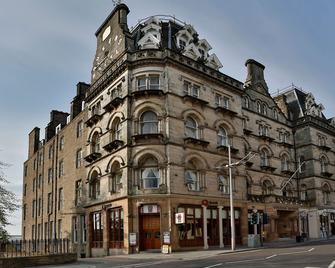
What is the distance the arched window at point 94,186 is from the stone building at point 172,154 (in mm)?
100

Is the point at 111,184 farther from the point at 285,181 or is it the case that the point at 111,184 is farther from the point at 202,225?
the point at 285,181

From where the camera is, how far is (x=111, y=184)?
3847 cm

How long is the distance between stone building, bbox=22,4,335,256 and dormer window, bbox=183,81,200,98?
0.09 metres

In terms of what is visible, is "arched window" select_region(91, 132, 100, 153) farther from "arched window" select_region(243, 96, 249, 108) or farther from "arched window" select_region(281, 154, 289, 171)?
"arched window" select_region(281, 154, 289, 171)

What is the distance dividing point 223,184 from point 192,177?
417cm

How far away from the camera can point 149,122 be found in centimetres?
3706

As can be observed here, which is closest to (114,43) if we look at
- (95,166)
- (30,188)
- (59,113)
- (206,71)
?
(206,71)

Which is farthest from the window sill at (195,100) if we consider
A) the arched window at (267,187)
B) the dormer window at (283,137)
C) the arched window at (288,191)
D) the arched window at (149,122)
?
the arched window at (288,191)

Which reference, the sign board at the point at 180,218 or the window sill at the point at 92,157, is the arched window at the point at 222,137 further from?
the window sill at the point at 92,157

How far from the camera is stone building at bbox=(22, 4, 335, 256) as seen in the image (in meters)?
35.8

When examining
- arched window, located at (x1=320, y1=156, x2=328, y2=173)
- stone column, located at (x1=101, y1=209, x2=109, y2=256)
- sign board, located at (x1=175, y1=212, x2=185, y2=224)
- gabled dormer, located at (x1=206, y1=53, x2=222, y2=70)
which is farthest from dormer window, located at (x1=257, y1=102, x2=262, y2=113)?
stone column, located at (x1=101, y1=209, x2=109, y2=256)

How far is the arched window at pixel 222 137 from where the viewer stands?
41656 mm

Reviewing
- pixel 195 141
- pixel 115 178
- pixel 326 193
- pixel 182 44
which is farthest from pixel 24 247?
pixel 326 193

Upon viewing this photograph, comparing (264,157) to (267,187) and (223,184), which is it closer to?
(267,187)
